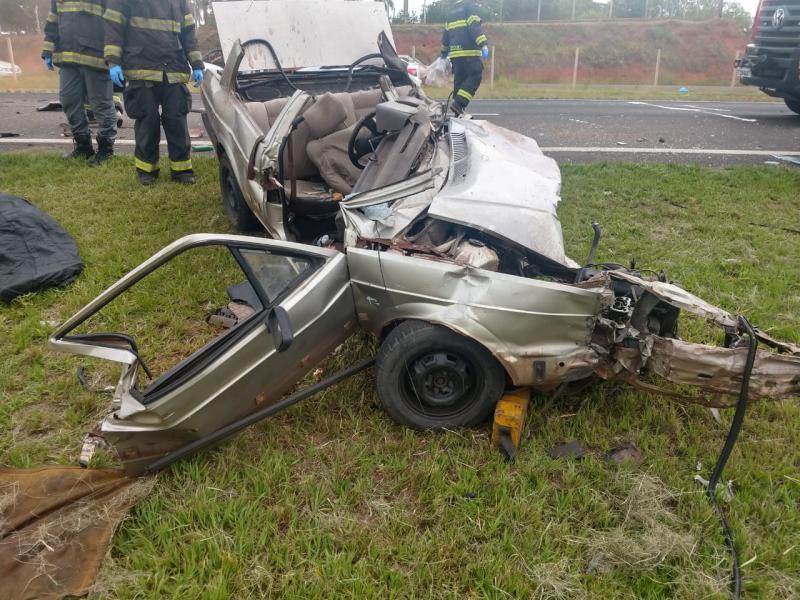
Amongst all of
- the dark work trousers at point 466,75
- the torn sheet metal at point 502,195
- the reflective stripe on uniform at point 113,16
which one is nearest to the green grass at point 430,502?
the torn sheet metal at point 502,195

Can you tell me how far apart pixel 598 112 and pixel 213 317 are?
9.32 m

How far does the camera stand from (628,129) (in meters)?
8.91

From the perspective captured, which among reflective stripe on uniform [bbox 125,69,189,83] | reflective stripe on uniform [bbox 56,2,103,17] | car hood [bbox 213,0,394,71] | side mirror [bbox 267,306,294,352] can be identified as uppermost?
reflective stripe on uniform [bbox 56,2,103,17]

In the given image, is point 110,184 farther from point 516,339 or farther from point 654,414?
point 654,414

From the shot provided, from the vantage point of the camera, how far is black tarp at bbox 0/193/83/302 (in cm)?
389

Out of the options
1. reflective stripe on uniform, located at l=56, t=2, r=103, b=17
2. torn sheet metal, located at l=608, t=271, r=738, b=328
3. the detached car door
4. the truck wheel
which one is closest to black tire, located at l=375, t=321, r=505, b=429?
the detached car door

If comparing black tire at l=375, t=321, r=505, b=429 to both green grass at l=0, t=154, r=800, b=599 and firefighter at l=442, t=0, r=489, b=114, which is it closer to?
green grass at l=0, t=154, r=800, b=599

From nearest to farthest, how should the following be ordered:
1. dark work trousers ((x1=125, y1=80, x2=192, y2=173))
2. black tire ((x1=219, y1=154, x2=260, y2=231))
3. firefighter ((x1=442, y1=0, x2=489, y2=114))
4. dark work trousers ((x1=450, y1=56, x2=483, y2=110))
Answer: black tire ((x1=219, y1=154, x2=260, y2=231))
dark work trousers ((x1=125, y1=80, x2=192, y2=173))
firefighter ((x1=442, y1=0, x2=489, y2=114))
dark work trousers ((x1=450, y1=56, x2=483, y2=110))

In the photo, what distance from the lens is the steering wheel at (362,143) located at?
3.47 m

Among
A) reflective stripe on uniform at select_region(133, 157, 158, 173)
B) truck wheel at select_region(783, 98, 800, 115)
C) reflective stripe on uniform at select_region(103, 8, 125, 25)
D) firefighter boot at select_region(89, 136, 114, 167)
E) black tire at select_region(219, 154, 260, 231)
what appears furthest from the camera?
truck wheel at select_region(783, 98, 800, 115)

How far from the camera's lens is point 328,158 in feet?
13.2

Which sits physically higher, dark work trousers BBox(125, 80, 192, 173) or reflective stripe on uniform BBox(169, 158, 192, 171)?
dark work trousers BBox(125, 80, 192, 173)

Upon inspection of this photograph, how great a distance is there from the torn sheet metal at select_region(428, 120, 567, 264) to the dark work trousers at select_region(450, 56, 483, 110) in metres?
4.81

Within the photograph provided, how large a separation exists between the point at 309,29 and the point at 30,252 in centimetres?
290
